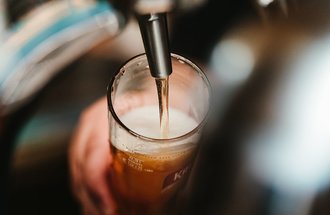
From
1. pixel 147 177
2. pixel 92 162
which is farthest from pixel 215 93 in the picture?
pixel 147 177

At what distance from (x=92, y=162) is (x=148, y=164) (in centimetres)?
29

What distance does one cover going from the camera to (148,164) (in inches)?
22.8

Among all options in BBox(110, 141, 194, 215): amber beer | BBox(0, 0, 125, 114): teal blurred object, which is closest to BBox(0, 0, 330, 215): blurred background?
BBox(0, 0, 125, 114): teal blurred object

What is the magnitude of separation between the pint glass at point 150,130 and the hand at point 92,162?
15 cm

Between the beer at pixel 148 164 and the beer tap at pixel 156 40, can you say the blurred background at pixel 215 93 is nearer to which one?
the beer at pixel 148 164

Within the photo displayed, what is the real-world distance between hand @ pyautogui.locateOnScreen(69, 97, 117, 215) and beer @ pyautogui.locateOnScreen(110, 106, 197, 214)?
0.42ft

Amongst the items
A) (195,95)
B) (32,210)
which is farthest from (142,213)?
(32,210)

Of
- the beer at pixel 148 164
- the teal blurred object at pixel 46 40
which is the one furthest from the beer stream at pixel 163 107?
the teal blurred object at pixel 46 40

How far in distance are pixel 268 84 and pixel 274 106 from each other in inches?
1.8

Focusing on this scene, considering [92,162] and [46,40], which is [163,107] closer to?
[92,162]

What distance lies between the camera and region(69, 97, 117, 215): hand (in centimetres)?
83

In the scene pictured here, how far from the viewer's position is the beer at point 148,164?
575mm

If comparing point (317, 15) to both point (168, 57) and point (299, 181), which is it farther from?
point (168, 57)

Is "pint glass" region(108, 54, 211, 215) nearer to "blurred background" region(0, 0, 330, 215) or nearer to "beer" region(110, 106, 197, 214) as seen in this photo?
"beer" region(110, 106, 197, 214)
